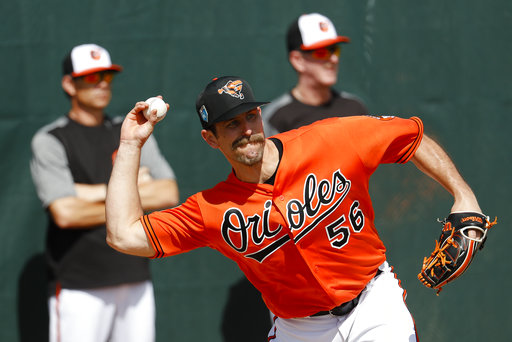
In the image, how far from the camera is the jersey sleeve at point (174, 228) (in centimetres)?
314

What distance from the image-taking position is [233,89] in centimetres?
306

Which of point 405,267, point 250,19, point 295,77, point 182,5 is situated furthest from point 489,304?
point 182,5

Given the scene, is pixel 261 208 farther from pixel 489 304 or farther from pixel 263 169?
pixel 489 304

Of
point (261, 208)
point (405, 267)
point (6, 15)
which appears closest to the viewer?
point (261, 208)

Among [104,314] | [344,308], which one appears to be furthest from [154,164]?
[344,308]

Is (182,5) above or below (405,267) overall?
above

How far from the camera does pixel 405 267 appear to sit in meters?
5.15

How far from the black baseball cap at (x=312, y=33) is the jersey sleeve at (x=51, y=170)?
1616mm

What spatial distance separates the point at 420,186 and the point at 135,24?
2317mm

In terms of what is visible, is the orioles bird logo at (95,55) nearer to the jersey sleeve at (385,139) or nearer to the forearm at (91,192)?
the forearm at (91,192)

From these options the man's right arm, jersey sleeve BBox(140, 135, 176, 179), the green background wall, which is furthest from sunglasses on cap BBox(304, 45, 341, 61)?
the man's right arm

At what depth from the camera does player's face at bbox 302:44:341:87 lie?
4.55 meters

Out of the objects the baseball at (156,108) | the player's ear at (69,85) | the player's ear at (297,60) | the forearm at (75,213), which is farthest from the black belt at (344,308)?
the player's ear at (69,85)

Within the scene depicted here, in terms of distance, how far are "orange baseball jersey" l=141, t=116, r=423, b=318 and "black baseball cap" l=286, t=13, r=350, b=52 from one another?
137cm
